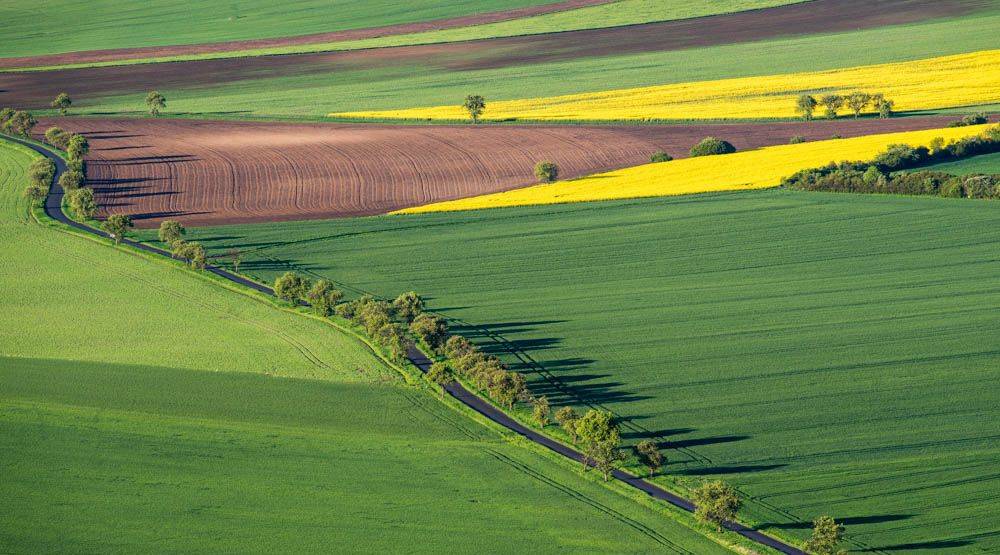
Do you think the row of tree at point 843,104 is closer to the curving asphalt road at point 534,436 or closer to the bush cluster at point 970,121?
the bush cluster at point 970,121

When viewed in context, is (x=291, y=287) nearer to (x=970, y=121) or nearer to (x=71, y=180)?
(x=71, y=180)

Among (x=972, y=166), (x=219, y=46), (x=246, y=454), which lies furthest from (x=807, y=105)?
(x=219, y=46)

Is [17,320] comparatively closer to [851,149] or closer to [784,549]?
[784,549]

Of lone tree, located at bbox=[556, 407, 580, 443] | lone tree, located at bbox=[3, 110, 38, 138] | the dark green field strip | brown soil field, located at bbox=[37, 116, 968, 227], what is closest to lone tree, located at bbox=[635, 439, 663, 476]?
the dark green field strip

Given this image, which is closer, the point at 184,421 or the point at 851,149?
the point at 184,421

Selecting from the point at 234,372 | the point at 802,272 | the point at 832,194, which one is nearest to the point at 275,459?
the point at 234,372

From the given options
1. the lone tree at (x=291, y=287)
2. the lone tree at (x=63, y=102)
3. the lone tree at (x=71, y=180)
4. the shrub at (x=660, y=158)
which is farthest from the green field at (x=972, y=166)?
the lone tree at (x=63, y=102)
